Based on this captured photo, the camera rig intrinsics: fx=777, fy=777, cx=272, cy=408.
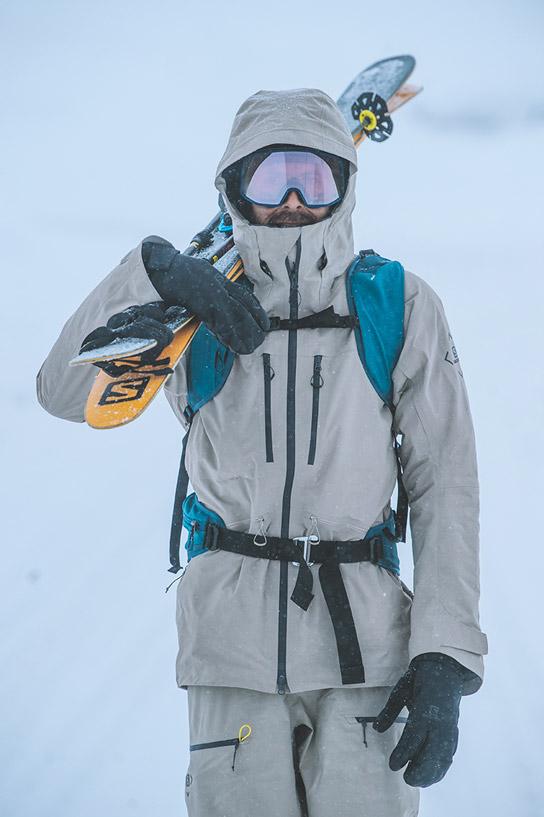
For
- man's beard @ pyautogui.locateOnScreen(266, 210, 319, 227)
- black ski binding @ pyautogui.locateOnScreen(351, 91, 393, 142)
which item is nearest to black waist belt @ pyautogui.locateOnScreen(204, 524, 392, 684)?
man's beard @ pyautogui.locateOnScreen(266, 210, 319, 227)

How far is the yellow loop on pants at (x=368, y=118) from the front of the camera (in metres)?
3.59

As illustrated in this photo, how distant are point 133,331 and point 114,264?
6.60 metres

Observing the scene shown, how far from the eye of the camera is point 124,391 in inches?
73.1

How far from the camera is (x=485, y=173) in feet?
33.3

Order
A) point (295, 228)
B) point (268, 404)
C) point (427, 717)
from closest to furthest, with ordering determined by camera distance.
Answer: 1. point (427, 717)
2. point (268, 404)
3. point (295, 228)

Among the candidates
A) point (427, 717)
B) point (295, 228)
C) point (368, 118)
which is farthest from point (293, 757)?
point (368, 118)

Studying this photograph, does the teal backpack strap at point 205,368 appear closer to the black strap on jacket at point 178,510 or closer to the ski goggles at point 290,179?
the black strap on jacket at point 178,510

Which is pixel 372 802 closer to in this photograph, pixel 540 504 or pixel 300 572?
pixel 300 572

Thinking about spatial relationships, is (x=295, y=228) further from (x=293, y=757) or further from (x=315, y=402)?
(x=293, y=757)

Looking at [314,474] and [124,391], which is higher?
[124,391]

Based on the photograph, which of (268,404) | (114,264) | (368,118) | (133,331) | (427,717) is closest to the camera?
(427,717)

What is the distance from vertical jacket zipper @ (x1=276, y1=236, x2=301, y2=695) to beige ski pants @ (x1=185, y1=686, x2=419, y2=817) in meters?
0.10

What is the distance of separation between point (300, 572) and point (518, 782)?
2.15 metres

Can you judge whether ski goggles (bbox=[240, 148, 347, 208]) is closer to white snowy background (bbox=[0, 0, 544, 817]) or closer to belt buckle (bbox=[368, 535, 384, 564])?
belt buckle (bbox=[368, 535, 384, 564])
